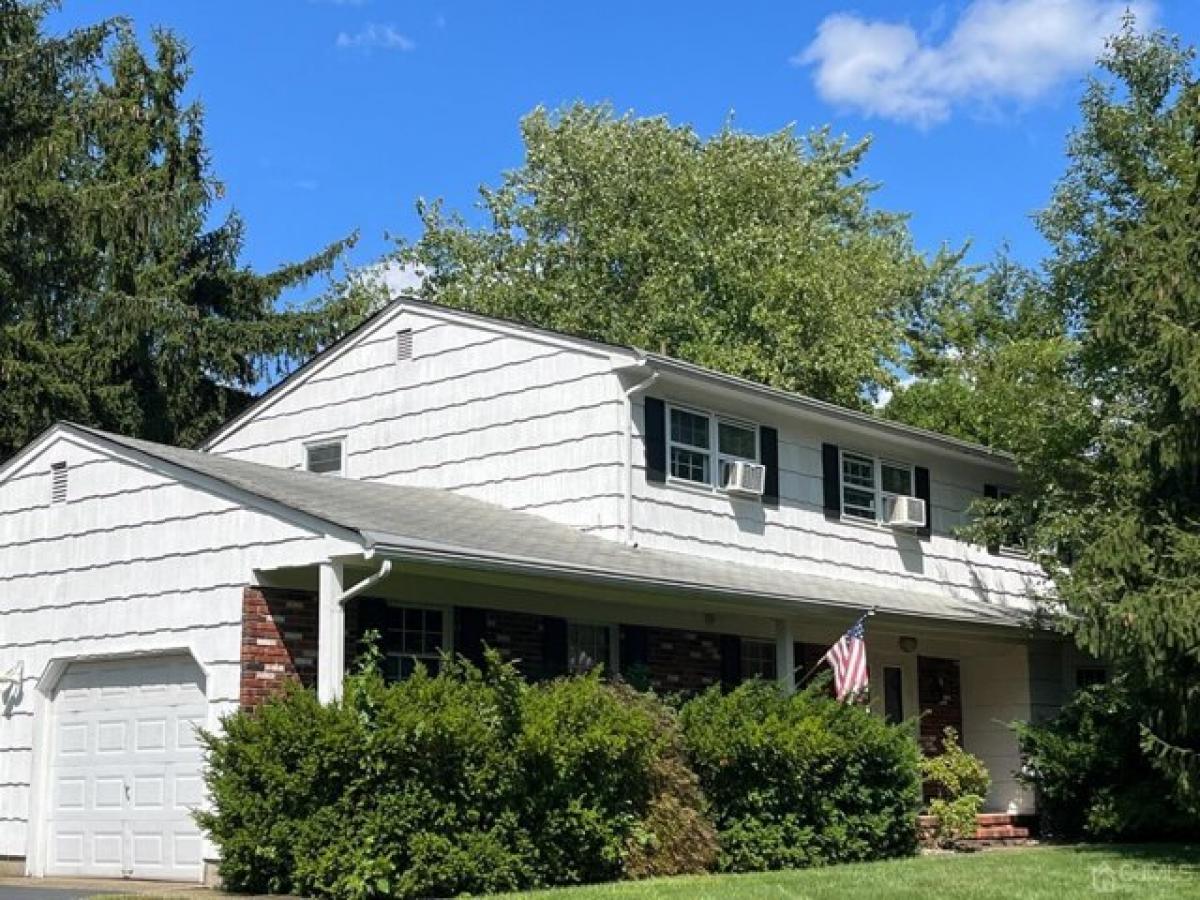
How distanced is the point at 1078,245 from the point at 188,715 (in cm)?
1735

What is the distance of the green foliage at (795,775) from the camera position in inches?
597

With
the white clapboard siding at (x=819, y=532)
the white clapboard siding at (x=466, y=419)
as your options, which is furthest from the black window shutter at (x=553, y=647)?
the white clapboard siding at (x=819, y=532)

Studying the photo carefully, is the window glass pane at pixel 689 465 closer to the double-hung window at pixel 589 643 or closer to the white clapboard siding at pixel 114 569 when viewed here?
the double-hung window at pixel 589 643

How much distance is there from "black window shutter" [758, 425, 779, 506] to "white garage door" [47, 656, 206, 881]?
27.0ft

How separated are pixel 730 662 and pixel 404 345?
629 centimetres

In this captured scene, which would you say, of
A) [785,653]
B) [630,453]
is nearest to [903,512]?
[785,653]

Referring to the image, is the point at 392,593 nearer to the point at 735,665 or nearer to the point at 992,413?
the point at 735,665

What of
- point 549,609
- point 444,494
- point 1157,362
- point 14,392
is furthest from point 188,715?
point 14,392

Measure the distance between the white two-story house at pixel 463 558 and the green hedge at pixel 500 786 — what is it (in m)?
1.00

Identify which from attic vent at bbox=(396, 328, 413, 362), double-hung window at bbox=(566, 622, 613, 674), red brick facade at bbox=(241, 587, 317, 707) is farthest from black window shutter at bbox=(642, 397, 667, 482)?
red brick facade at bbox=(241, 587, 317, 707)

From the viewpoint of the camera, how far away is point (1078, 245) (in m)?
25.8

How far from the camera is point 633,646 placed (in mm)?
17625

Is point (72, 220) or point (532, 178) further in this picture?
point (532, 178)

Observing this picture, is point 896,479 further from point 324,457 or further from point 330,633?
point 330,633
